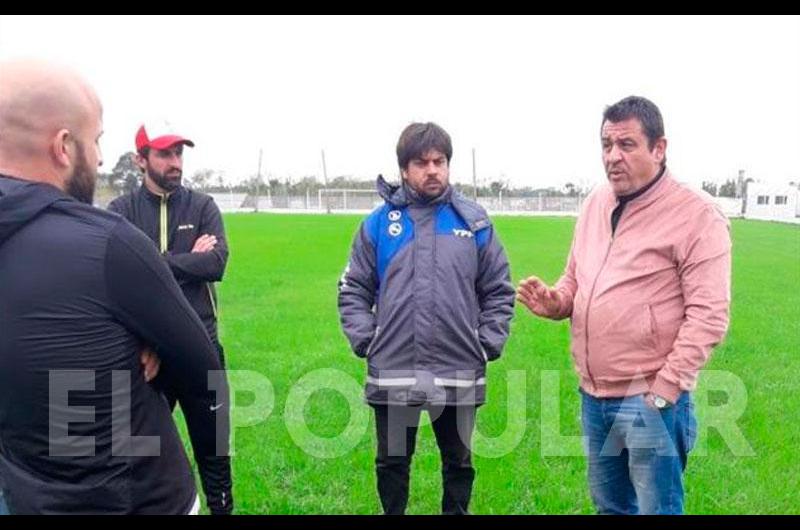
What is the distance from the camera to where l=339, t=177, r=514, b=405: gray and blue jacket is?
307cm

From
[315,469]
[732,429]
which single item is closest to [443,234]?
[315,469]

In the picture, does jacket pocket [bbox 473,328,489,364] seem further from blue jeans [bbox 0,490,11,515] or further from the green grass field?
blue jeans [bbox 0,490,11,515]

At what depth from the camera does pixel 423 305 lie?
3.06 m

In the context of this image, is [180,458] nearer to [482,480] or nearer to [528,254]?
[482,480]

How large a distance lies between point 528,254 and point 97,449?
53.1 ft

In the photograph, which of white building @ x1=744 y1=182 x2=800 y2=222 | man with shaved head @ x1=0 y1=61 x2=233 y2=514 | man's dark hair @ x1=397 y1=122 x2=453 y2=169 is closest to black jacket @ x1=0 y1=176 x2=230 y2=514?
man with shaved head @ x1=0 y1=61 x2=233 y2=514

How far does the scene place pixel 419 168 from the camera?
3.14 meters

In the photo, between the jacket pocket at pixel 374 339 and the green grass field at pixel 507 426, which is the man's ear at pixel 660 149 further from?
the green grass field at pixel 507 426

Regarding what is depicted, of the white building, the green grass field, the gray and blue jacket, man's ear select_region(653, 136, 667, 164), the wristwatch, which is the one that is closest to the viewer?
the wristwatch

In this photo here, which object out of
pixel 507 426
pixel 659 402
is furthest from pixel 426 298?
pixel 507 426

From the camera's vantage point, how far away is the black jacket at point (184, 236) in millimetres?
3555

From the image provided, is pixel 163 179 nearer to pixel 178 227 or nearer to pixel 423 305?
pixel 178 227

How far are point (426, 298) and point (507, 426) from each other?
7.32ft

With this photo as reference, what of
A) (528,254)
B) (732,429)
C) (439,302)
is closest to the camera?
(439,302)
